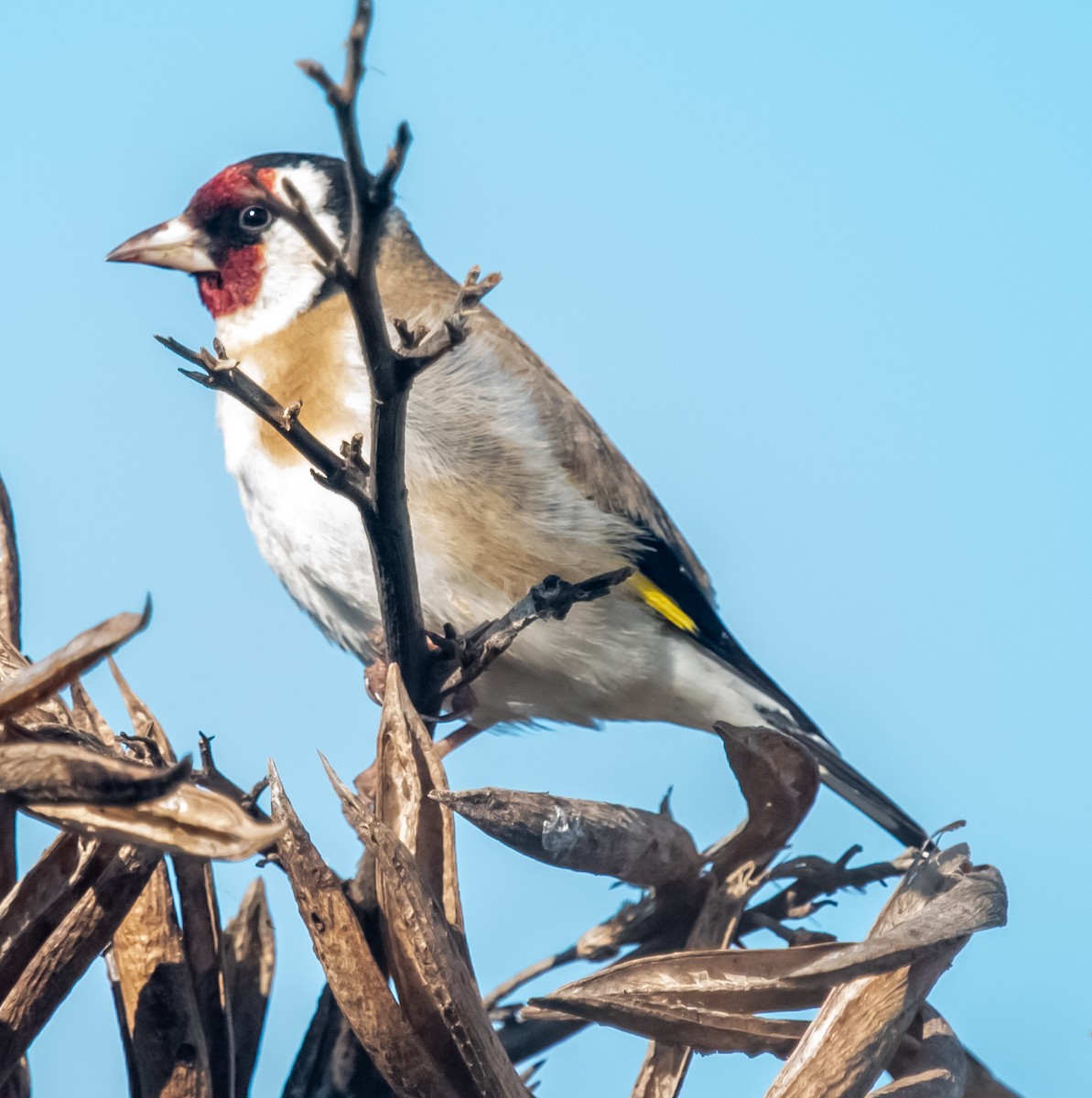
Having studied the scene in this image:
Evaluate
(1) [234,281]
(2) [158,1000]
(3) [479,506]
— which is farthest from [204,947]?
(1) [234,281]

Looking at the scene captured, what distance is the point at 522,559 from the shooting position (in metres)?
3.73

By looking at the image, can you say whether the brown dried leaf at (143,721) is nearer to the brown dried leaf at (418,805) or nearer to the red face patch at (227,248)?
the brown dried leaf at (418,805)

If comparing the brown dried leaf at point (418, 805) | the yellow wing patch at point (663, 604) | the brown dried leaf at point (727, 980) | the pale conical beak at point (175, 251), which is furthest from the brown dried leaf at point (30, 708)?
the pale conical beak at point (175, 251)

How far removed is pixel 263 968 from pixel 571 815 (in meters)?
0.48

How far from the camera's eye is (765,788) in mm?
2293

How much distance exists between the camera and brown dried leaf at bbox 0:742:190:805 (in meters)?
1.16

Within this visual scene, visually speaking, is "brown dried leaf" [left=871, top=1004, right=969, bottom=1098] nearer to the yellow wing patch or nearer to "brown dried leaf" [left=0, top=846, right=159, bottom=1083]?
"brown dried leaf" [left=0, top=846, right=159, bottom=1083]

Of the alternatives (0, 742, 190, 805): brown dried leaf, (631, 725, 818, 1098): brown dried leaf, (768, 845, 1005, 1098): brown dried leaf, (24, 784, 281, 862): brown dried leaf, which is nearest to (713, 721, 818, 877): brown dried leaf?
(631, 725, 818, 1098): brown dried leaf

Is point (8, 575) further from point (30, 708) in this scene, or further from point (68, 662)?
point (68, 662)

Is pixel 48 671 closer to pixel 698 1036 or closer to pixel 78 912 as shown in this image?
pixel 78 912

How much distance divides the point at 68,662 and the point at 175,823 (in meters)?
0.17

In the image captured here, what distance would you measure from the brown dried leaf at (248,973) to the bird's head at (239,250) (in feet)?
7.53

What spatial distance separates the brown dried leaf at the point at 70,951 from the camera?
1.62 meters

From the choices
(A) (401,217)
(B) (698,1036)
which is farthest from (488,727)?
(B) (698,1036)
